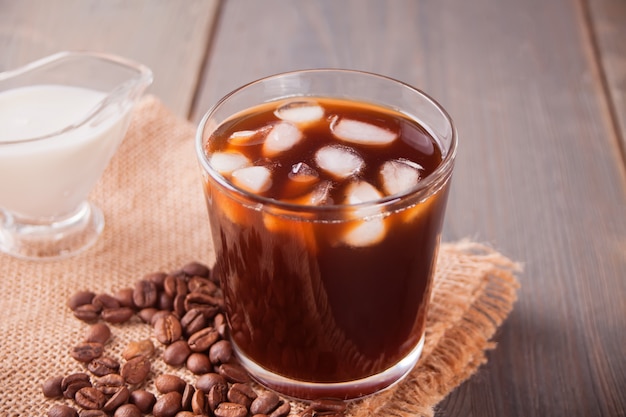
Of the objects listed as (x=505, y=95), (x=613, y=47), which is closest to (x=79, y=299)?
(x=505, y=95)

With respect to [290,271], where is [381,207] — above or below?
above

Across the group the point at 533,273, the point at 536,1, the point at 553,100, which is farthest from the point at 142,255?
the point at 536,1

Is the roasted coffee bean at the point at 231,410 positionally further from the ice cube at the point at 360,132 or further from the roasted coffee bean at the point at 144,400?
the ice cube at the point at 360,132

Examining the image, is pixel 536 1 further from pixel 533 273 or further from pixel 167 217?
pixel 167 217

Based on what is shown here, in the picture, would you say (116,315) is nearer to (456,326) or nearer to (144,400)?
(144,400)

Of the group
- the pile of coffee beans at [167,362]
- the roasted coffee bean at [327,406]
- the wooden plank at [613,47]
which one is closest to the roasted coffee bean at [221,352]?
the pile of coffee beans at [167,362]

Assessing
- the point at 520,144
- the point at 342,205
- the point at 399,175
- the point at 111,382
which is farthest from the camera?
the point at 520,144

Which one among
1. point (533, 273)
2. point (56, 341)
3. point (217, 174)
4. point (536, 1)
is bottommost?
point (56, 341)
